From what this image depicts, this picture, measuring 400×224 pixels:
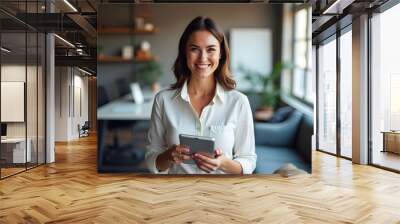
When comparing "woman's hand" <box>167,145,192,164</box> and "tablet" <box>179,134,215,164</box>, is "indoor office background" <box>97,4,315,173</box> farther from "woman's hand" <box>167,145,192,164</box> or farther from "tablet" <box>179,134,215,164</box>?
"tablet" <box>179,134,215,164</box>

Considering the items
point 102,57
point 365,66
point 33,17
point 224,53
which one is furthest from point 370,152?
point 33,17

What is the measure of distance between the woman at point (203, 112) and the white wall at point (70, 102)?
6.56 m

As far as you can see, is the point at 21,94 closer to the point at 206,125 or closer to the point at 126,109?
the point at 126,109

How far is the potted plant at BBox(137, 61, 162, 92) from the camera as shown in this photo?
607cm

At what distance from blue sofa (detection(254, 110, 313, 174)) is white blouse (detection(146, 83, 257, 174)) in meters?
0.14

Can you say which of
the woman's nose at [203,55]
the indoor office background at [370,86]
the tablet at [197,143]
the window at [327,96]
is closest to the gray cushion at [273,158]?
the tablet at [197,143]

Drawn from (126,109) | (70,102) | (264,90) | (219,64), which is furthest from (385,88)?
(70,102)

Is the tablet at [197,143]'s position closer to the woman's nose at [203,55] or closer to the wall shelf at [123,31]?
the woman's nose at [203,55]

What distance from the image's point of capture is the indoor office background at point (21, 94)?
20.8 feet

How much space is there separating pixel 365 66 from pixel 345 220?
498cm

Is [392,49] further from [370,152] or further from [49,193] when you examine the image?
[49,193]

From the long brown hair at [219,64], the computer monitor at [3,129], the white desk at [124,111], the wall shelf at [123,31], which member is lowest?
the computer monitor at [3,129]

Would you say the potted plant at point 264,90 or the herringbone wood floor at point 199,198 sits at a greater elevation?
the potted plant at point 264,90

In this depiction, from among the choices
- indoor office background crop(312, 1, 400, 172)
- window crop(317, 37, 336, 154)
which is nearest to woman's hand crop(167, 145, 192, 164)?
indoor office background crop(312, 1, 400, 172)
